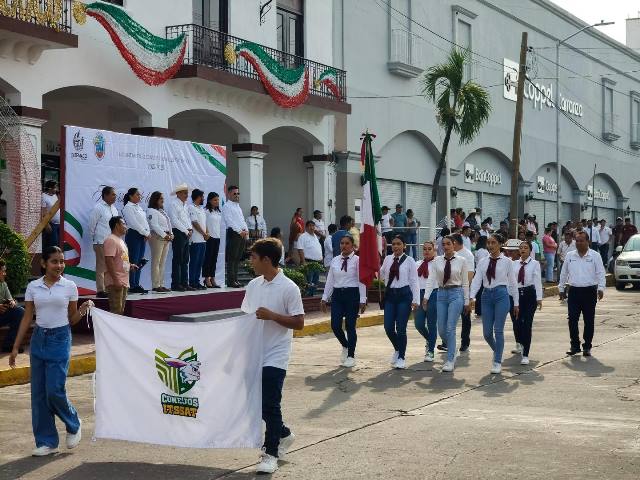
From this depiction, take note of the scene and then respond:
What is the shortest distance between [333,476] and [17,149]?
36.3 ft

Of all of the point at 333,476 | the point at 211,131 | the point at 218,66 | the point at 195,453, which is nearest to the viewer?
the point at 333,476

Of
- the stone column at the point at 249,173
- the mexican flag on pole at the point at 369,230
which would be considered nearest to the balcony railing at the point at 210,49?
the stone column at the point at 249,173

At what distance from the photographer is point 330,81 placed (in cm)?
2753

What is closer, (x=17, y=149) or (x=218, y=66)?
(x=17, y=149)

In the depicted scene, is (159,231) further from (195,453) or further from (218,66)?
(195,453)

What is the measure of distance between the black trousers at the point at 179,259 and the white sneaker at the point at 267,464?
11106 mm

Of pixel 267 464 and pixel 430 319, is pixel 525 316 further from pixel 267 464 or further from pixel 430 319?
pixel 267 464

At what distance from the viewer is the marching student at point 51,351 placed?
8.49 m

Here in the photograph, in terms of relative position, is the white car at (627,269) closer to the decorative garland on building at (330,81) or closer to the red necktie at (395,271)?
the decorative garland on building at (330,81)

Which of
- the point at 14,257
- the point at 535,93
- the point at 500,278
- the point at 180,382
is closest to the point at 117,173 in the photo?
the point at 14,257

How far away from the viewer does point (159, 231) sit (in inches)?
706

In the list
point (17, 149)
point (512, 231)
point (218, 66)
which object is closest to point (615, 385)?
point (17, 149)

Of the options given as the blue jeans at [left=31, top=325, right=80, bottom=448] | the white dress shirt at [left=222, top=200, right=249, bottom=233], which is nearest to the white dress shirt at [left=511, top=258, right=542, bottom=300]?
the white dress shirt at [left=222, top=200, right=249, bottom=233]

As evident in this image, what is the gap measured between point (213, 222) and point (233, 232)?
98 centimetres
